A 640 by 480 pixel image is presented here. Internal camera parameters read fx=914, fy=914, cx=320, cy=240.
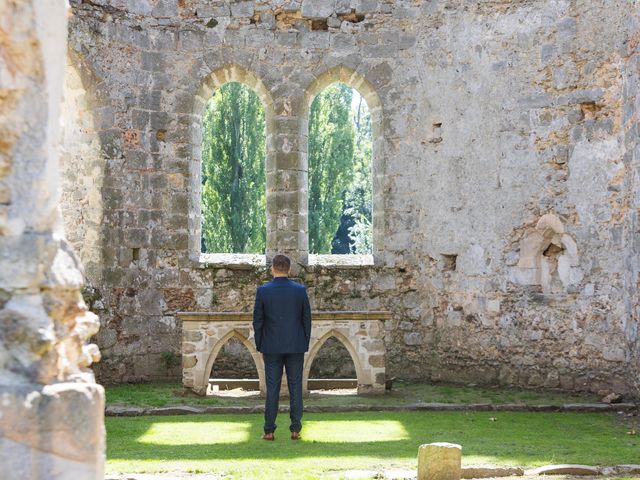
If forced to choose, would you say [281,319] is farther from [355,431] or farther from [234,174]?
[234,174]

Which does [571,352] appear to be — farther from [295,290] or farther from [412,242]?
[295,290]

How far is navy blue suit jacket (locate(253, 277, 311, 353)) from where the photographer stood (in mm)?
7008

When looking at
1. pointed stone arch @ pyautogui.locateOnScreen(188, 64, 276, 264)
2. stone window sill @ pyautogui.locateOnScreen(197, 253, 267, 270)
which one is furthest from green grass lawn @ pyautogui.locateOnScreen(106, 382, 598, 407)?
pointed stone arch @ pyautogui.locateOnScreen(188, 64, 276, 264)

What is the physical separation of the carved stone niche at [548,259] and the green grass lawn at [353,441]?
2.13 metres

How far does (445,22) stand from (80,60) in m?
4.60

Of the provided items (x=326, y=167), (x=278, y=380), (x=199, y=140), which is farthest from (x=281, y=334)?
(x=326, y=167)

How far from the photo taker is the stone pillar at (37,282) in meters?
2.47

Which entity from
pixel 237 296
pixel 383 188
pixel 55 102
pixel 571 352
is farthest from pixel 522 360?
pixel 55 102

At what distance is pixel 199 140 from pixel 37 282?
9.69 metres

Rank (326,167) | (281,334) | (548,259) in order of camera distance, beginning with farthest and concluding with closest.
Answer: (326,167), (548,259), (281,334)

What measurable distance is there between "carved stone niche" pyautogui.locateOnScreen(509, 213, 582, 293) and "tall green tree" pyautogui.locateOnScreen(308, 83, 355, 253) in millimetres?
12952

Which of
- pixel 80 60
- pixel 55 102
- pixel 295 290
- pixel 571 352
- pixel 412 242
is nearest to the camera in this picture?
pixel 55 102

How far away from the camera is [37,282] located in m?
2.58

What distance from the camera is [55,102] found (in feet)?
8.85
